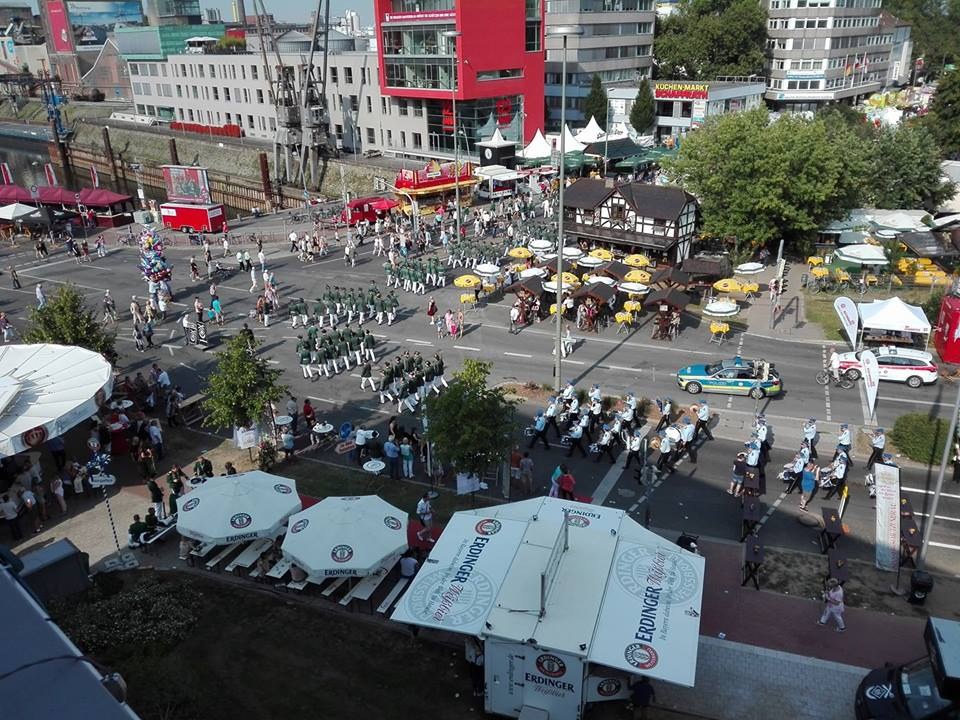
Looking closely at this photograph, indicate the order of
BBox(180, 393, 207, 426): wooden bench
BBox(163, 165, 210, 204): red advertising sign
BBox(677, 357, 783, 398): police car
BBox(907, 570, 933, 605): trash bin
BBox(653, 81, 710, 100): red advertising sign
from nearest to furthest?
BBox(907, 570, 933, 605): trash bin < BBox(180, 393, 207, 426): wooden bench < BBox(677, 357, 783, 398): police car < BBox(163, 165, 210, 204): red advertising sign < BBox(653, 81, 710, 100): red advertising sign

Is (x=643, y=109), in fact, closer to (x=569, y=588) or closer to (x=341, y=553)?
(x=341, y=553)

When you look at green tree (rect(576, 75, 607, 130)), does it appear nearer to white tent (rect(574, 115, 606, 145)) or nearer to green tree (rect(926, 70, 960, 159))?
white tent (rect(574, 115, 606, 145))

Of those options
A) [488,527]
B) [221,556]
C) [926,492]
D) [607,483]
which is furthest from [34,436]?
[926,492]

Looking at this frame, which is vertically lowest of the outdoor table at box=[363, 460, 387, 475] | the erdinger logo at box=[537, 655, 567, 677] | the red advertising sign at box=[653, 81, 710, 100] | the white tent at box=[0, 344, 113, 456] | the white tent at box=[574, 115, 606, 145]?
the outdoor table at box=[363, 460, 387, 475]

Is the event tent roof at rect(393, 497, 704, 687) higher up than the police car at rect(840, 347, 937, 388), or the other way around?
the event tent roof at rect(393, 497, 704, 687)

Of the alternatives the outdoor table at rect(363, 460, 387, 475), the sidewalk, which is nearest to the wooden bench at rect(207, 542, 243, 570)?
the outdoor table at rect(363, 460, 387, 475)

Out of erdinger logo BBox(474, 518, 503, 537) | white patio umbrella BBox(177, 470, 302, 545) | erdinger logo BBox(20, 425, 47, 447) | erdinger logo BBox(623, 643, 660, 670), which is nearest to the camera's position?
erdinger logo BBox(623, 643, 660, 670)
